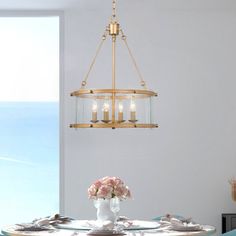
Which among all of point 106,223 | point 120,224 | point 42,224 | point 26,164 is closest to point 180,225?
point 120,224

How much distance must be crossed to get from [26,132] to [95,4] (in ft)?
4.57

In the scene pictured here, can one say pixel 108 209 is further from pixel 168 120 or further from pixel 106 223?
pixel 168 120

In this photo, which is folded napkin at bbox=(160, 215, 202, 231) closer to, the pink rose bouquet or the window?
the pink rose bouquet

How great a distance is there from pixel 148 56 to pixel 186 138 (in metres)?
0.87

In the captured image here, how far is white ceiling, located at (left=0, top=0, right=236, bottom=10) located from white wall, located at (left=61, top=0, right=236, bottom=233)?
45 mm

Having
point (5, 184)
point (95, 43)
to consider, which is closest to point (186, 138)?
point (95, 43)

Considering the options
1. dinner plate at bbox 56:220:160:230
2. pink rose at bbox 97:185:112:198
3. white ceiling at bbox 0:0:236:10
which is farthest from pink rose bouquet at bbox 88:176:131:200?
white ceiling at bbox 0:0:236:10

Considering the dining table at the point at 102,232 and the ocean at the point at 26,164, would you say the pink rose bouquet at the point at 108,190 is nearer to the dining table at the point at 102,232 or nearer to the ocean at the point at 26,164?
A: the dining table at the point at 102,232

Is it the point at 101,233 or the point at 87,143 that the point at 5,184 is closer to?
the point at 87,143

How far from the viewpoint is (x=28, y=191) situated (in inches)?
267

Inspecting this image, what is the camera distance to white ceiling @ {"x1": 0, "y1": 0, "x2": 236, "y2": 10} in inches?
257

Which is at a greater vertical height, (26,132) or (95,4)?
(95,4)

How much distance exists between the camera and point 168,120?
22.2 feet

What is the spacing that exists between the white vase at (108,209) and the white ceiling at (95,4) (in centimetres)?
238
